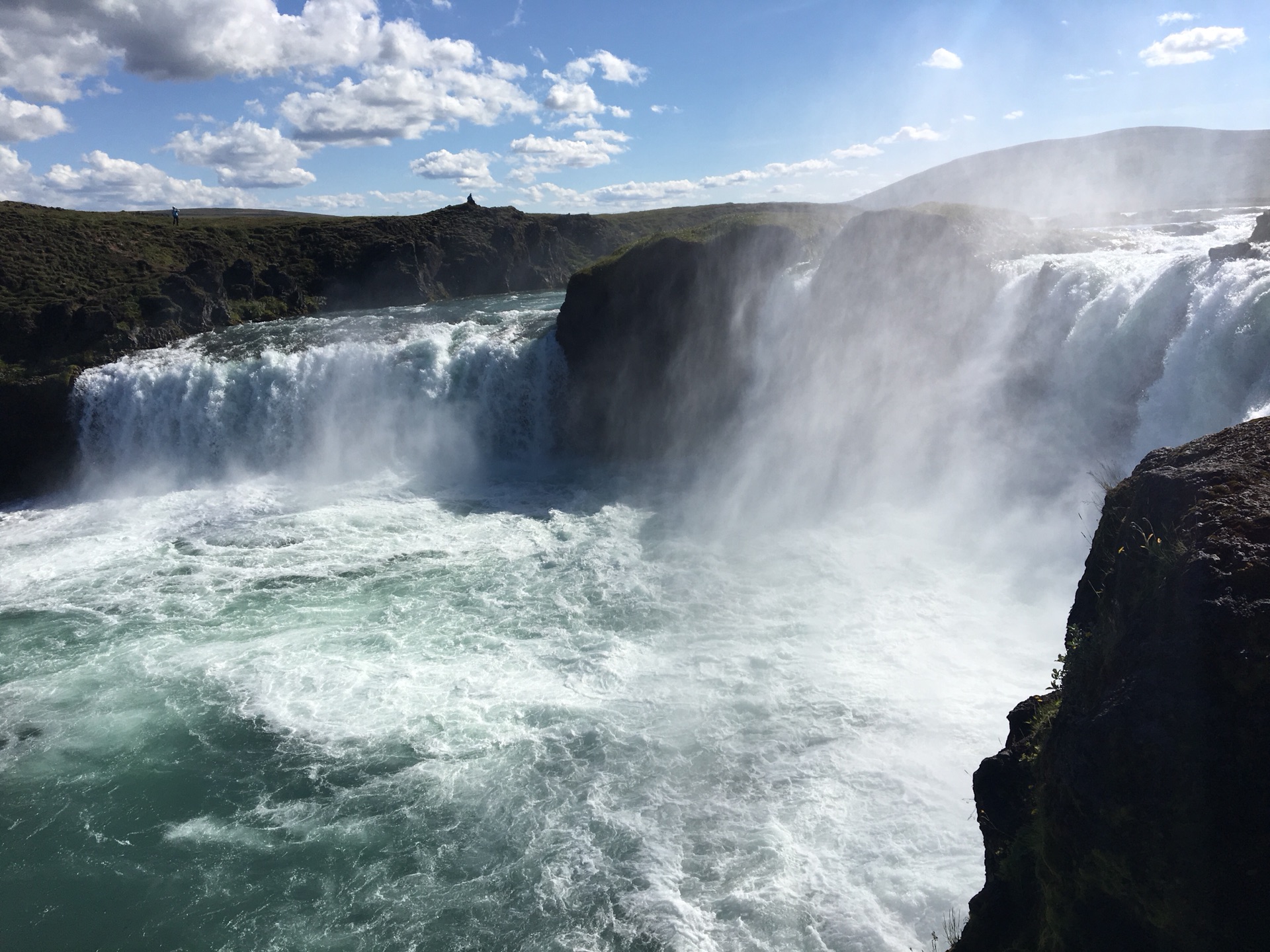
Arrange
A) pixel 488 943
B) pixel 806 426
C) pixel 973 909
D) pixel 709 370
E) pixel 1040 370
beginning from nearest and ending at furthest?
pixel 973 909
pixel 488 943
pixel 1040 370
pixel 806 426
pixel 709 370

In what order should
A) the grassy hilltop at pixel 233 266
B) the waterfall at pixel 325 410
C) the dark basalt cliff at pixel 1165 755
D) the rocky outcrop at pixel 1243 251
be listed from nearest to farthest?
the dark basalt cliff at pixel 1165 755
the rocky outcrop at pixel 1243 251
the waterfall at pixel 325 410
the grassy hilltop at pixel 233 266

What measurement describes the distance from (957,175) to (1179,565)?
6389 centimetres

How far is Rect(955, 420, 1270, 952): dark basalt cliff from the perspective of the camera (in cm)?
377

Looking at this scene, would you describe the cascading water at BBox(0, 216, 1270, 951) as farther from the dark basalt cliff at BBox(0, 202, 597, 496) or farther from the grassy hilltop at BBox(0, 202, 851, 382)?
the grassy hilltop at BBox(0, 202, 851, 382)

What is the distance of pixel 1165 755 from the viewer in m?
3.99

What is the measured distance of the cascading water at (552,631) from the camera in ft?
27.7

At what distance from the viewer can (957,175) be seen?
194ft

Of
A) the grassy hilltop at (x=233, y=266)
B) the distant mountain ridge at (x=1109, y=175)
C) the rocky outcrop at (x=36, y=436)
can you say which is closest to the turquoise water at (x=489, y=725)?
the rocky outcrop at (x=36, y=436)

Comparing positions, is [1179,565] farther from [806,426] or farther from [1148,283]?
[806,426]

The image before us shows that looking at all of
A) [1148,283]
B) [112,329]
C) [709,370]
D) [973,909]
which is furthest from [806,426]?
[112,329]

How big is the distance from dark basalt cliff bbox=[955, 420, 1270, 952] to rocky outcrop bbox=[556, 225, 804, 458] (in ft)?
65.7

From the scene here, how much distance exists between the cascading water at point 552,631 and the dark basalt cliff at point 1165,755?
11.5ft

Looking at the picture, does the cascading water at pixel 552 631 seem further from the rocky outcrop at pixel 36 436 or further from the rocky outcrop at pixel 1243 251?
the rocky outcrop at pixel 36 436

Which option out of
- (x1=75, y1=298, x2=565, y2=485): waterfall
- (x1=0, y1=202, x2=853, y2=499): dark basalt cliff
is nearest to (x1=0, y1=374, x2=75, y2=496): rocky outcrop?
(x1=0, y1=202, x2=853, y2=499): dark basalt cliff
